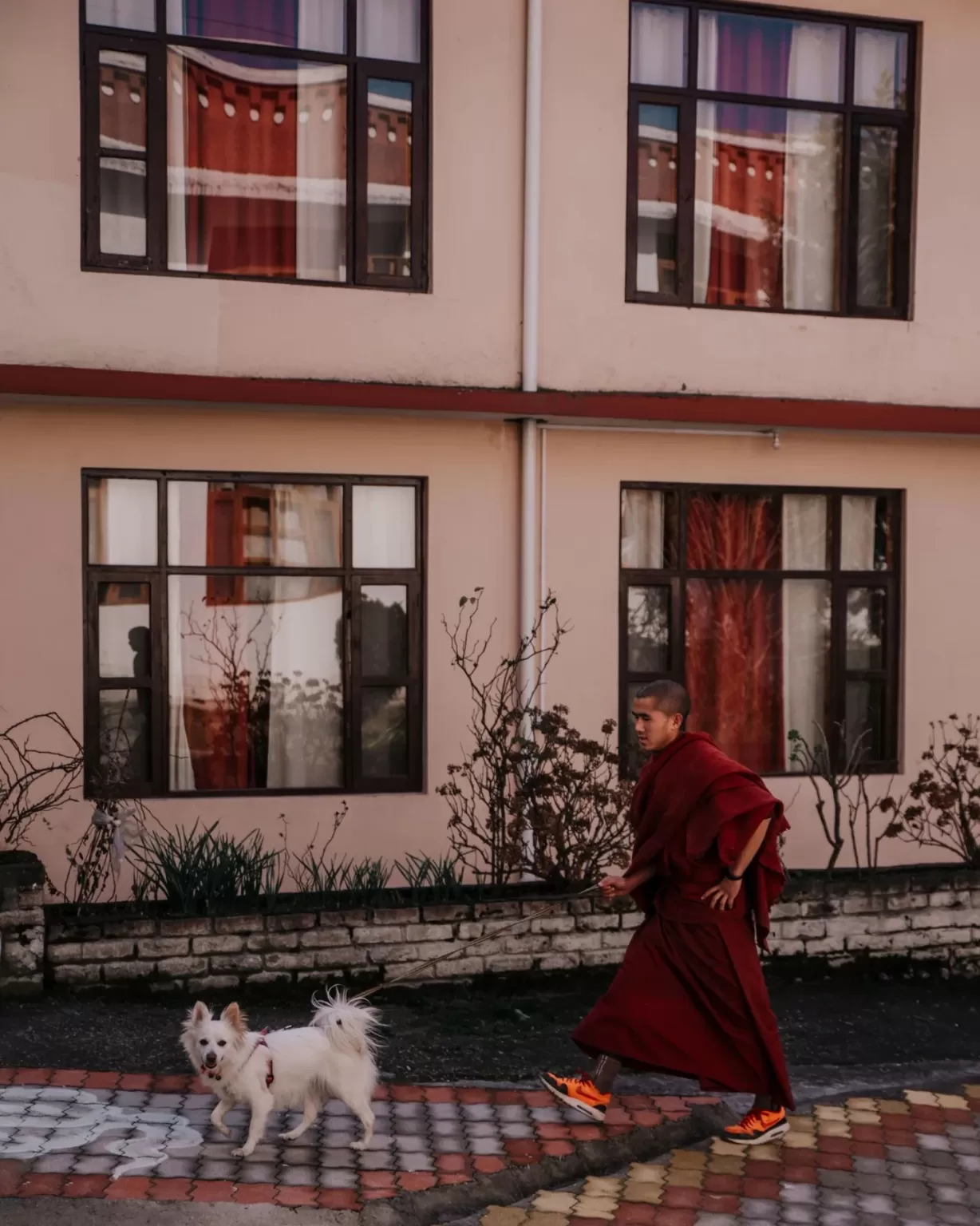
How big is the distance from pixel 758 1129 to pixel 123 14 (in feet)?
→ 24.5

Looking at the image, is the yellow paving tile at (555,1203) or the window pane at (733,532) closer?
the yellow paving tile at (555,1203)

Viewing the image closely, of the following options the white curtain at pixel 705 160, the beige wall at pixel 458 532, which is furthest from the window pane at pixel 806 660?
the white curtain at pixel 705 160

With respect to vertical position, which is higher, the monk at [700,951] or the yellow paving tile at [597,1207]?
the monk at [700,951]

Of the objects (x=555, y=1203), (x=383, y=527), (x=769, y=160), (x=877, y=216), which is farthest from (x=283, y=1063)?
(x=877, y=216)

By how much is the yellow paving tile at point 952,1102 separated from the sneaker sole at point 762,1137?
3.15ft

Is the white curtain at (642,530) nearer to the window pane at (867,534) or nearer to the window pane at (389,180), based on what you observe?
the window pane at (867,534)

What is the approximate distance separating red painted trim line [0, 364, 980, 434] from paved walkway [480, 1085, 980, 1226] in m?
4.95

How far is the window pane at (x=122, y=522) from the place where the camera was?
938 cm

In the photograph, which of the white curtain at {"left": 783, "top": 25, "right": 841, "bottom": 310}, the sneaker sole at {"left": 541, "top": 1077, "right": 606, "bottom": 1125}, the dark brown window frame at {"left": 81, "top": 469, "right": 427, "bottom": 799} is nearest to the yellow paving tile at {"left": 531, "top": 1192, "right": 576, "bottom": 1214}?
the sneaker sole at {"left": 541, "top": 1077, "right": 606, "bottom": 1125}

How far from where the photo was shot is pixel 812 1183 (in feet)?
18.5

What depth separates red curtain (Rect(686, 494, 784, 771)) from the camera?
10688 mm

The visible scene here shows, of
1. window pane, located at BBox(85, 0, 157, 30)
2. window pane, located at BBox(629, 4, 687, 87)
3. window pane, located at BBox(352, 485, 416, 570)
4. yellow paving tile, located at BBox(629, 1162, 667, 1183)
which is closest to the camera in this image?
yellow paving tile, located at BBox(629, 1162, 667, 1183)

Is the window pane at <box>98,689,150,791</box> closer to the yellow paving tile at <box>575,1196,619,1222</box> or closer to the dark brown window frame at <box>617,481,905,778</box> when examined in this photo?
the dark brown window frame at <box>617,481,905,778</box>

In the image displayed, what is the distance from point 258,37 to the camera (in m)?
9.54
